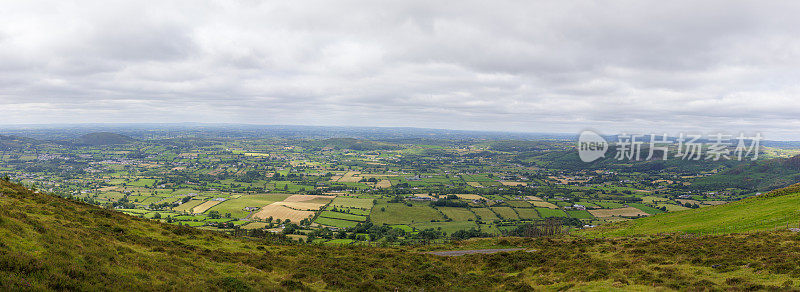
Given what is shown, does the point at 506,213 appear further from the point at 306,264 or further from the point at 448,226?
the point at 306,264

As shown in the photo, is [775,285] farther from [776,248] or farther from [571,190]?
[571,190]

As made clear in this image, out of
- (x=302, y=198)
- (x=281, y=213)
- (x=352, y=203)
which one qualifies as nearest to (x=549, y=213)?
(x=352, y=203)

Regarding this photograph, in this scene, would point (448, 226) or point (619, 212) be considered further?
point (619, 212)

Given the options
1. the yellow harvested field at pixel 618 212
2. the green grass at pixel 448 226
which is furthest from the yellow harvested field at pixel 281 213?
the yellow harvested field at pixel 618 212

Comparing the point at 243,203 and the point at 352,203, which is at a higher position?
the point at 243,203

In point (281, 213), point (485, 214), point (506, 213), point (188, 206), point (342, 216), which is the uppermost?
point (281, 213)

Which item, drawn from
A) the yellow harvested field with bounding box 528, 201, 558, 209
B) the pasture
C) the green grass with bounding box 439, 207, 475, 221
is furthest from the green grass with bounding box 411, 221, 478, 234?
the pasture
